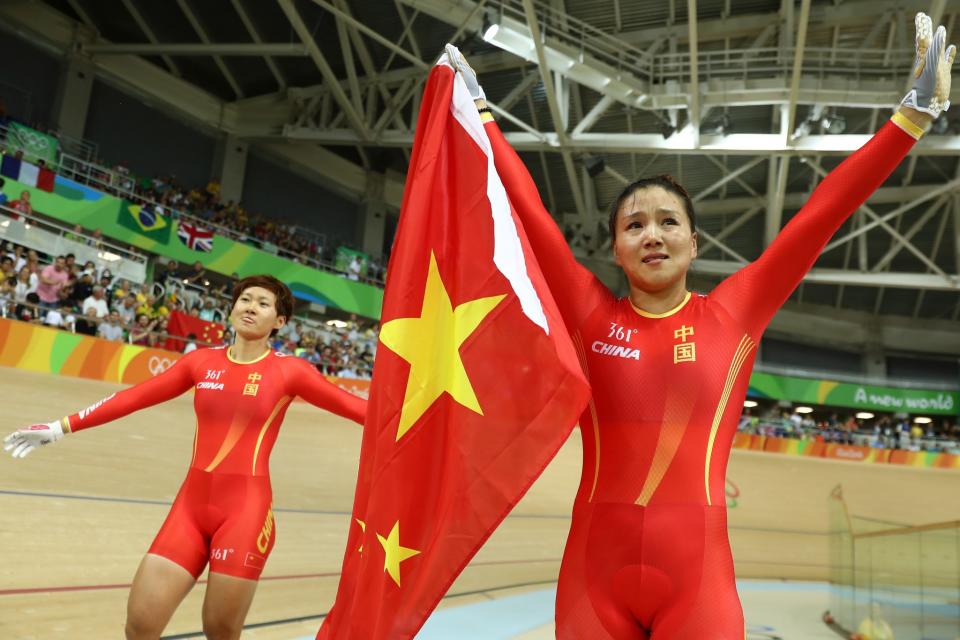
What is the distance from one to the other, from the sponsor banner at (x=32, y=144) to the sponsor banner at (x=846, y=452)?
53.9 ft

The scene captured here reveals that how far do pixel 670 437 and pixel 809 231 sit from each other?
2.22 ft

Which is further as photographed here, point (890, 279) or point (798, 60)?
point (890, 279)

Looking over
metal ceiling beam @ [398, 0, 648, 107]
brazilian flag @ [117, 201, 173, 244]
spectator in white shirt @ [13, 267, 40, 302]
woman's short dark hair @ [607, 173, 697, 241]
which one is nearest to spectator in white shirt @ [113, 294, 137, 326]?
spectator in white shirt @ [13, 267, 40, 302]

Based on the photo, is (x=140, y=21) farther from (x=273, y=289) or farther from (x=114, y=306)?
(x=273, y=289)

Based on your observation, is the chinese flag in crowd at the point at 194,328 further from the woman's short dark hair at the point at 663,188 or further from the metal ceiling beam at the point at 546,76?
the woman's short dark hair at the point at 663,188

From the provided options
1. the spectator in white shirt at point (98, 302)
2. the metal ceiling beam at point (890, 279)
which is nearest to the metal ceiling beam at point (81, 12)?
the spectator in white shirt at point (98, 302)

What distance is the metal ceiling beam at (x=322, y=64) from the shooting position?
53.3 feet

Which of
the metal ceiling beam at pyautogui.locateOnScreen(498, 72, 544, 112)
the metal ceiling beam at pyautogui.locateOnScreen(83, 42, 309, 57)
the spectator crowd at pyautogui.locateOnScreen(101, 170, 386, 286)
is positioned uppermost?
the metal ceiling beam at pyautogui.locateOnScreen(83, 42, 309, 57)

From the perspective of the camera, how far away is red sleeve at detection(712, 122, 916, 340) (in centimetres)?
202

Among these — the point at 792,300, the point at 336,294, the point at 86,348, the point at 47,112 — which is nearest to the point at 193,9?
the point at 47,112

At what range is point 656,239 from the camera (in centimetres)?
209

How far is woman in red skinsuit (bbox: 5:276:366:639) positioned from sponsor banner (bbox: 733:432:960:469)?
1632 cm

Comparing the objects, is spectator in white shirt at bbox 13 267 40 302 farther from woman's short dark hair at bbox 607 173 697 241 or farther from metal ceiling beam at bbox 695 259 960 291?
metal ceiling beam at bbox 695 259 960 291

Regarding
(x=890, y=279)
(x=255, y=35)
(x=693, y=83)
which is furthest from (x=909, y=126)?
(x=890, y=279)
